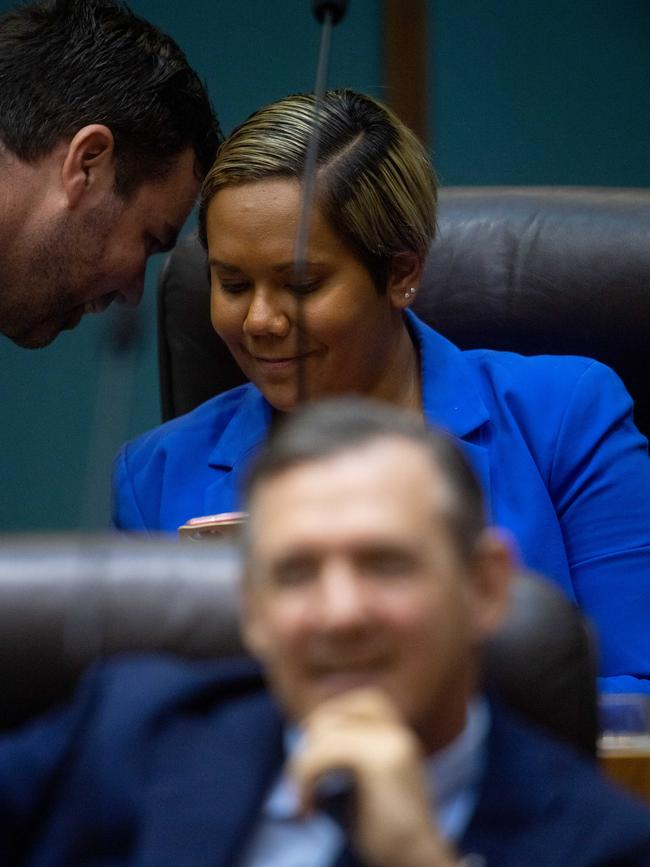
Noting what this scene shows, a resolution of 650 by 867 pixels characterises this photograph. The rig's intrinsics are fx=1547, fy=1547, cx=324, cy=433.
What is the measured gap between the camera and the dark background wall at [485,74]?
3102 mm

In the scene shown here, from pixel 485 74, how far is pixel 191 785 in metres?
2.30

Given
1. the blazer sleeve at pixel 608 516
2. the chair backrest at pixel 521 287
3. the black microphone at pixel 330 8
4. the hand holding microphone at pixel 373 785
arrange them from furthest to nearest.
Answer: the chair backrest at pixel 521 287
the blazer sleeve at pixel 608 516
the black microphone at pixel 330 8
the hand holding microphone at pixel 373 785

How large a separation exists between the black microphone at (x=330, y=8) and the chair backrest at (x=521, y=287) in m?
0.86

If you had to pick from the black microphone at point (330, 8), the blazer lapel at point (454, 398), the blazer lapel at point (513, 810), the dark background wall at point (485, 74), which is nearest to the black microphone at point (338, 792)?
the blazer lapel at point (513, 810)

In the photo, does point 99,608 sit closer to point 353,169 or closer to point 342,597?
point 342,597

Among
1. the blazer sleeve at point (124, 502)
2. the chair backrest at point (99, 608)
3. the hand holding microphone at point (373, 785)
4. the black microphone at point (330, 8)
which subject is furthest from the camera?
the blazer sleeve at point (124, 502)

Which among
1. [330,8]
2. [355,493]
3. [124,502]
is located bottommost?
[124,502]

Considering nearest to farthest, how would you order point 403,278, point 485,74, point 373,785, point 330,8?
point 373,785, point 330,8, point 403,278, point 485,74

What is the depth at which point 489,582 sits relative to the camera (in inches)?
40.5

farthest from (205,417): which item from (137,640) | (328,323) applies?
(137,640)

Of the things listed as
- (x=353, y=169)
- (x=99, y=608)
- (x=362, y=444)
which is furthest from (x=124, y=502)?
(x=362, y=444)

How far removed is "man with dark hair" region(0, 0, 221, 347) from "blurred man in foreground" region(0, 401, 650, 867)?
1.10m

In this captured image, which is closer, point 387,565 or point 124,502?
point 387,565

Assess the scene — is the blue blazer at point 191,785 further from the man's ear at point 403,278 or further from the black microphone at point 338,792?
the man's ear at point 403,278
